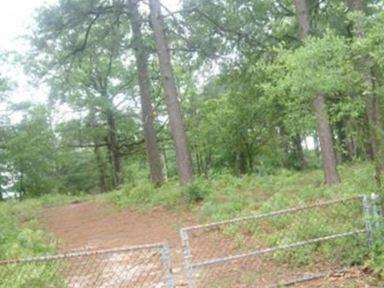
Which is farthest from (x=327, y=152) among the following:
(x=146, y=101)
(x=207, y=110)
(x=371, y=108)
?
(x=207, y=110)

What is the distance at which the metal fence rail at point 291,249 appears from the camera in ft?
21.2

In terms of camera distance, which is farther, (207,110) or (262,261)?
(207,110)

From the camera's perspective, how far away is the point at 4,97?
28000 millimetres

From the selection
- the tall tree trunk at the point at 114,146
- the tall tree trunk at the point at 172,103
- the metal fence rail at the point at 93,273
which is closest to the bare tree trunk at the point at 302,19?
the tall tree trunk at the point at 172,103

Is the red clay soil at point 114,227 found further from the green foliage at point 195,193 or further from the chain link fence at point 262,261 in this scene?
the chain link fence at point 262,261

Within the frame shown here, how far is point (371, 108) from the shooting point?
264 inches

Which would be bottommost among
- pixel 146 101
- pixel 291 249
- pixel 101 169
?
pixel 291 249

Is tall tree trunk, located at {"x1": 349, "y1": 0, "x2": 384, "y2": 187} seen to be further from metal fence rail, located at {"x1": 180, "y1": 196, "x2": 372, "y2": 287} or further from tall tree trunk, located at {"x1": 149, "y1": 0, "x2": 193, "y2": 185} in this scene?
tall tree trunk, located at {"x1": 149, "y1": 0, "x2": 193, "y2": 185}

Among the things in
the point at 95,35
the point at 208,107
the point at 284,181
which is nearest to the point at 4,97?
the point at 208,107

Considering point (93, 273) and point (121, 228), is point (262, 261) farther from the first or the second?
point (121, 228)

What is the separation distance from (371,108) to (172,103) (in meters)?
8.07

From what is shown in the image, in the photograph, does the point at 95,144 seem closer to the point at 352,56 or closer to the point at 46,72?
the point at 46,72

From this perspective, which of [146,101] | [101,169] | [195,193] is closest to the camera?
[195,193]

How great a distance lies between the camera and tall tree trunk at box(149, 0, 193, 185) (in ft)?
46.6
